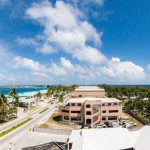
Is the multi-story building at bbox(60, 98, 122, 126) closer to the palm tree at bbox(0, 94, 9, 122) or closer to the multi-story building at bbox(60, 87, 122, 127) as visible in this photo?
the multi-story building at bbox(60, 87, 122, 127)

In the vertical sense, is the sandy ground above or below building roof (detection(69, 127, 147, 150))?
below

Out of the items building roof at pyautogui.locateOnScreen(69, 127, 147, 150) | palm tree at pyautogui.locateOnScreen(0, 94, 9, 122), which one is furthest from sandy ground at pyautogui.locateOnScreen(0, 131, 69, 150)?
palm tree at pyautogui.locateOnScreen(0, 94, 9, 122)

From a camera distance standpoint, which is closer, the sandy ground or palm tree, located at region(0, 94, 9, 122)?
the sandy ground

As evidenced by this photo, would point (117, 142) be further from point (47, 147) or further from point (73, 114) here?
point (73, 114)

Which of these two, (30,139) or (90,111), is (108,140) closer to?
(30,139)

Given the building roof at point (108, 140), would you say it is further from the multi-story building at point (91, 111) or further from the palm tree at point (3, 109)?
the palm tree at point (3, 109)
